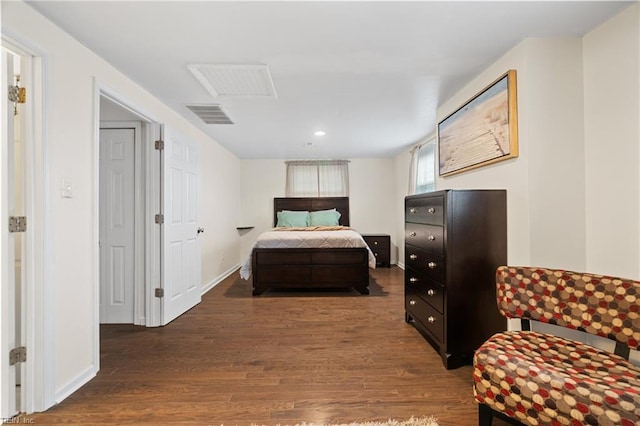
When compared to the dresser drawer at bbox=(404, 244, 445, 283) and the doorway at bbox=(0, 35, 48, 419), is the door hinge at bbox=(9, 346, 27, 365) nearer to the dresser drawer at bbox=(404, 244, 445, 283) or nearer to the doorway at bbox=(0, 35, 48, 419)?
the doorway at bbox=(0, 35, 48, 419)

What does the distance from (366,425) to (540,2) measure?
2.43m

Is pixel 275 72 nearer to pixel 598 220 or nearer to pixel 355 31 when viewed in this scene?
pixel 355 31

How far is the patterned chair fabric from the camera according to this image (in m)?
1.11

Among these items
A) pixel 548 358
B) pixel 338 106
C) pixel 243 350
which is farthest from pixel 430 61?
pixel 243 350

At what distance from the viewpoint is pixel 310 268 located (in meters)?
3.97

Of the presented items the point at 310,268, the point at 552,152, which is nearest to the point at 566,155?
the point at 552,152

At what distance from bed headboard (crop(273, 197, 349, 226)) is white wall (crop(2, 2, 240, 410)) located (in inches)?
153

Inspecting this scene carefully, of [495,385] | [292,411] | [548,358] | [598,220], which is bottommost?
[292,411]

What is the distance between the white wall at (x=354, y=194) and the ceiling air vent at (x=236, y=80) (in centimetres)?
339

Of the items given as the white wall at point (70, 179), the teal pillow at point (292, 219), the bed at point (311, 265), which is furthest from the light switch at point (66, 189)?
the teal pillow at point (292, 219)

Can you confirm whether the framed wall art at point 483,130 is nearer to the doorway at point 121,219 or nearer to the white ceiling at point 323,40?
the white ceiling at point 323,40

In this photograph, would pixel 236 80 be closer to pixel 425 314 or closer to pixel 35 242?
pixel 35 242

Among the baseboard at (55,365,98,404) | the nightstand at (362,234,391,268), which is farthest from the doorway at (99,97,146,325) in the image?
the nightstand at (362,234,391,268)

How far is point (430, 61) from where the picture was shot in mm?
2146
